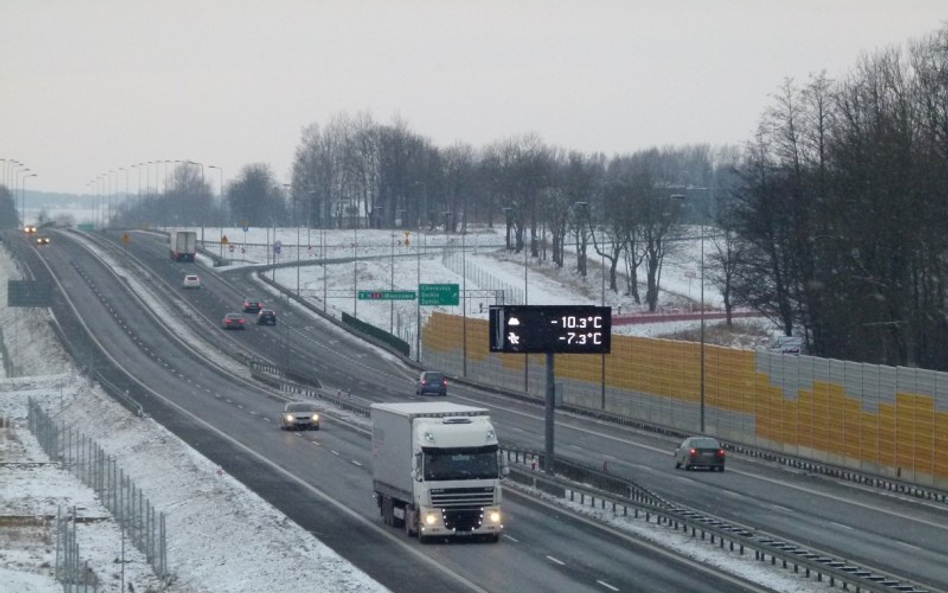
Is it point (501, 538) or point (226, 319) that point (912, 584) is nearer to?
point (501, 538)

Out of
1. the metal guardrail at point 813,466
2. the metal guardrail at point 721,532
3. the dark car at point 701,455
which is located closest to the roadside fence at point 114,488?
the metal guardrail at point 721,532

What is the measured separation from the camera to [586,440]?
6350 cm

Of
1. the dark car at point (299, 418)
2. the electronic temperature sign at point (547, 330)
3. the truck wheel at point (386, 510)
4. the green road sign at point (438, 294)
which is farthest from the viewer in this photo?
the green road sign at point (438, 294)

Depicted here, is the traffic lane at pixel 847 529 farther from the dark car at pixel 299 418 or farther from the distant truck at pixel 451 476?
the dark car at pixel 299 418

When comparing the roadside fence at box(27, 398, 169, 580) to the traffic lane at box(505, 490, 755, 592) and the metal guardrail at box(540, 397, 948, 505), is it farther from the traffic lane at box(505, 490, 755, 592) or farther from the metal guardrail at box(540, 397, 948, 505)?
the metal guardrail at box(540, 397, 948, 505)

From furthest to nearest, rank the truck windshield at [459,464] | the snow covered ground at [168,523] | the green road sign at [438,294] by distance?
the green road sign at [438,294] → the truck windshield at [459,464] → the snow covered ground at [168,523]

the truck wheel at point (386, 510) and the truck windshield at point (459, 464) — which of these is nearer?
the truck windshield at point (459, 464)

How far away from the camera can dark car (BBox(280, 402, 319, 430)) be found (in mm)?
63344

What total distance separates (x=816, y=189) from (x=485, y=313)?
4581cm

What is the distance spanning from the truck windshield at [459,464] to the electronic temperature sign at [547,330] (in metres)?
13.7

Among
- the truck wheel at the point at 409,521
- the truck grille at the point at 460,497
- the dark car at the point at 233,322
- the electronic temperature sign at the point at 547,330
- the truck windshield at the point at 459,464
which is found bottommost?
the dark car at the point at 233,322

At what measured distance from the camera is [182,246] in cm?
15012

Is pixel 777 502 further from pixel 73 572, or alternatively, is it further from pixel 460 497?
pixel 73 572

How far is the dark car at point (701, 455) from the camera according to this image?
53.0 m
